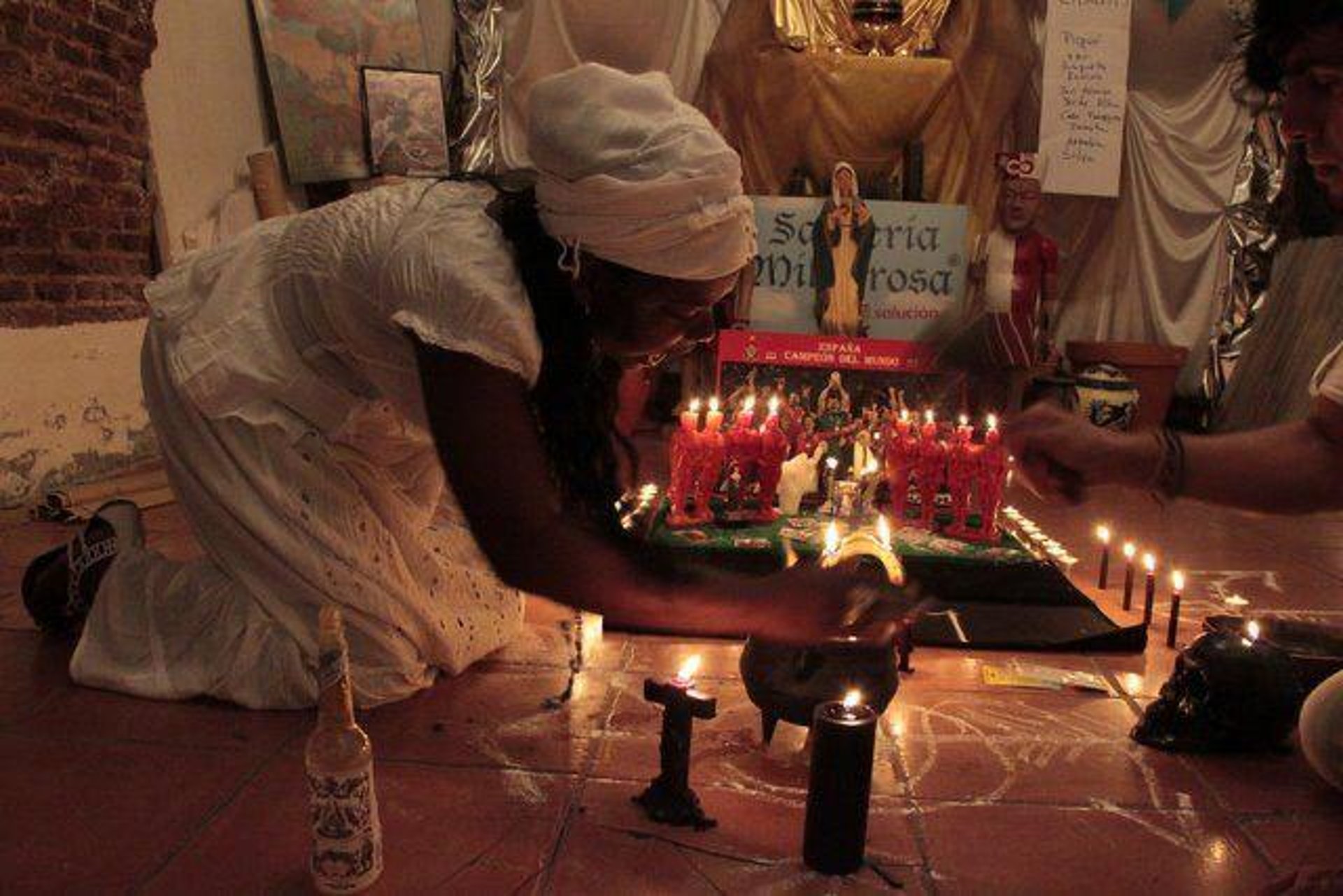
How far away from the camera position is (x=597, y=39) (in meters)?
7.61

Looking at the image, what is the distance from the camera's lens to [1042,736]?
224 centimetres

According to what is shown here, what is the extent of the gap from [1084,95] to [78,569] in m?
7.26

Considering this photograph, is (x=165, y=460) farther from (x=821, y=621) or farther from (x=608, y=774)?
(x=821, y=621)

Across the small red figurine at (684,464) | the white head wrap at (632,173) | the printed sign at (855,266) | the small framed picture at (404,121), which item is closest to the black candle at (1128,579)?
the small red figurine at (684,464)

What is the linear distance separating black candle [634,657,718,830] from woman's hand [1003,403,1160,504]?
79 cm

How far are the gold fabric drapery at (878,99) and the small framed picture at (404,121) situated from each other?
2.07 m

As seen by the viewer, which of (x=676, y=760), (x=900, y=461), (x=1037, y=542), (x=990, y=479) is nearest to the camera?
(x=676, y=760)

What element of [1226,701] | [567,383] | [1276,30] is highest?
[1276,30]

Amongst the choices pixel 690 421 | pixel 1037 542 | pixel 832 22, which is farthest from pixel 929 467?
pixel 832 22

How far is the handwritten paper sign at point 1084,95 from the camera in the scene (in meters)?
7.20

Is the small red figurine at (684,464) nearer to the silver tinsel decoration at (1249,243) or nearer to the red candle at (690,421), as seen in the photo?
the red candle at (690,421)

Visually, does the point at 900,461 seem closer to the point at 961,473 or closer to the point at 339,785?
the point at 961,473

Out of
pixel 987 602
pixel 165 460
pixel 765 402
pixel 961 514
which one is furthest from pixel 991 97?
pixel 165 460

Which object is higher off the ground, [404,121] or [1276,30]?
[404,121]
